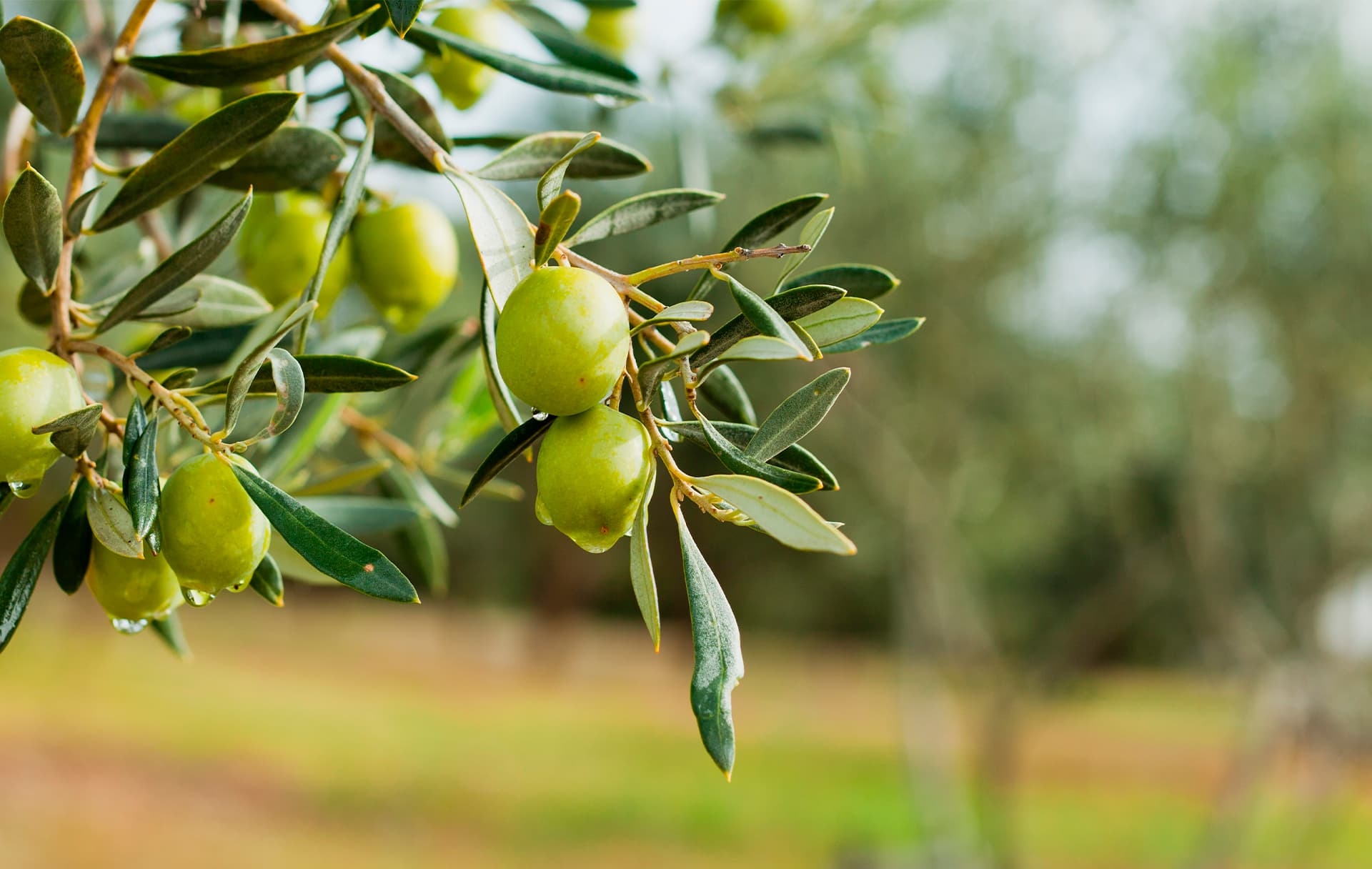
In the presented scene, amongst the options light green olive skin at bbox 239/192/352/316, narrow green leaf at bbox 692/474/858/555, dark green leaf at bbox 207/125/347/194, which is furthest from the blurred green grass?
narrow green leaf at bbox 692/474/858/555

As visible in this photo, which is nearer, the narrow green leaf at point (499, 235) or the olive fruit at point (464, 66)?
the narrow green leaf at point (499, 235)

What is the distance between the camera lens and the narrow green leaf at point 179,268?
57 cm

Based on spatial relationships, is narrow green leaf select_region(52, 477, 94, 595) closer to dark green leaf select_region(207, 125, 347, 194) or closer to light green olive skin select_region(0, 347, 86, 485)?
light green olive skin select_region(0, 347, 86, 485)

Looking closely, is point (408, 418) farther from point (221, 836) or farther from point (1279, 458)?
point (1279, 458)

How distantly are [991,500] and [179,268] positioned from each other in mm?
10709

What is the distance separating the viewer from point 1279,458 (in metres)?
7.49

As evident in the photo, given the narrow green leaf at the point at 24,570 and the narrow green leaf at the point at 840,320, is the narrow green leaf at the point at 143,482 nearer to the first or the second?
the narrow green leaf at the point at 24,570

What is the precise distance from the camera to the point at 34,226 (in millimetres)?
557

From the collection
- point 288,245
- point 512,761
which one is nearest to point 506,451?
point 288,245

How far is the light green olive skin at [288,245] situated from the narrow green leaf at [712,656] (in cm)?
45

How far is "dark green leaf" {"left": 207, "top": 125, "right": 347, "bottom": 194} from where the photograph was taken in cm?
66

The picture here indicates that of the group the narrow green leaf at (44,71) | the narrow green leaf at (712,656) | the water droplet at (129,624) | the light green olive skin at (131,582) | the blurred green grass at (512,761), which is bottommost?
the blurred green grass at (512,761)

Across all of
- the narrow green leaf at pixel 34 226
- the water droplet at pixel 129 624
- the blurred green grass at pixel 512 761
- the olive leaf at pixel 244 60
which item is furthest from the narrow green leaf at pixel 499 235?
the blurred green grass at pixel 512 761

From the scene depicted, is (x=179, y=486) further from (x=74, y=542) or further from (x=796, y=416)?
(x=796, y=416)
